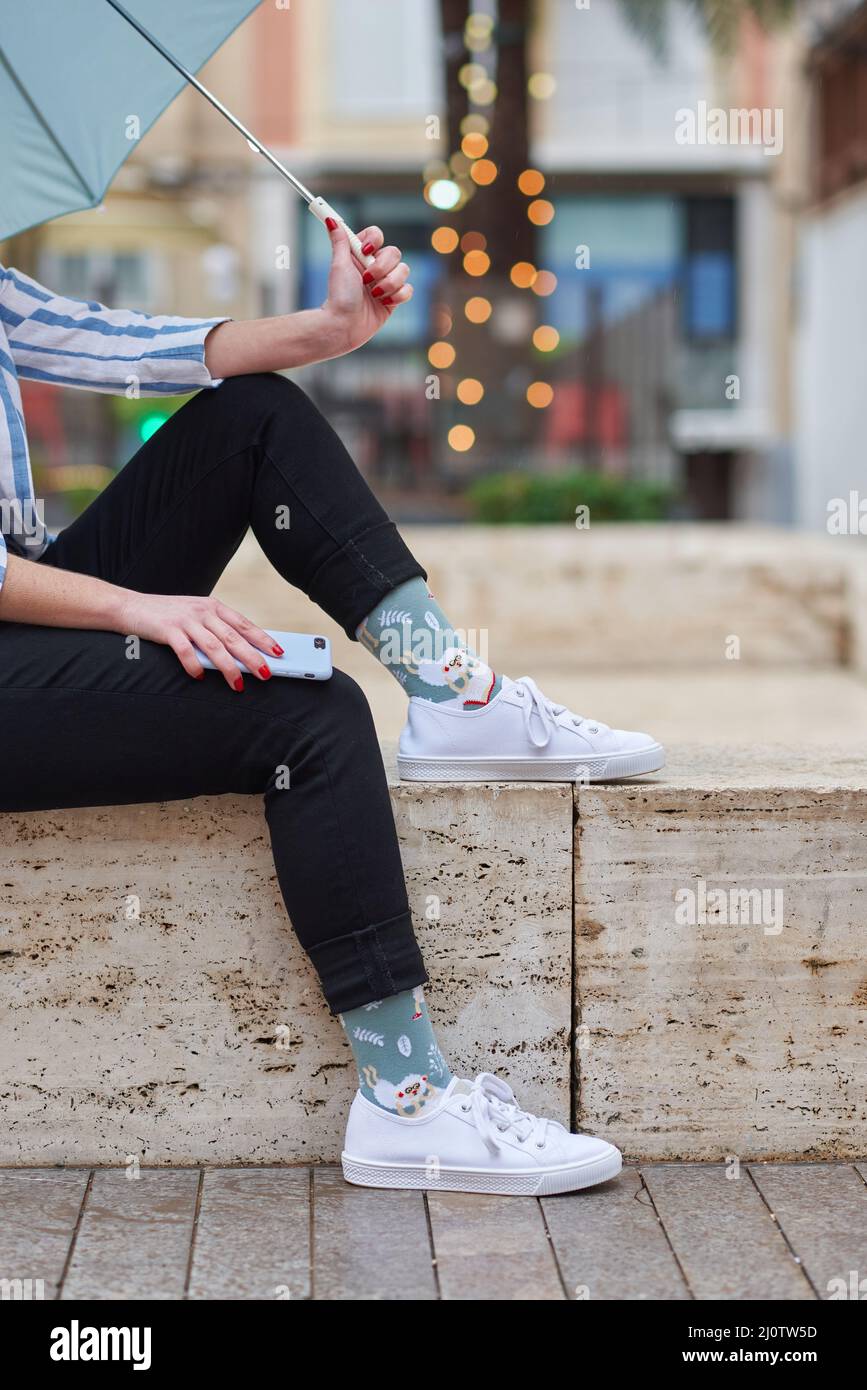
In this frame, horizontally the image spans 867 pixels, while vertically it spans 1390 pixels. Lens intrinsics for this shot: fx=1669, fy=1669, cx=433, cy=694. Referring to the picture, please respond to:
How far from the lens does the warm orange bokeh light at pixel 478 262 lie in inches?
354

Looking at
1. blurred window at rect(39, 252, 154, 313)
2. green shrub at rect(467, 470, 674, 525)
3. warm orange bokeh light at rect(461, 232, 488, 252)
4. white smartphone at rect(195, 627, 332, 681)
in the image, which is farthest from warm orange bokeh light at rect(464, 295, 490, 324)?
blurred window at rect(39, 252, 154, 313)

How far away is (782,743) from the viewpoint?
107 inches

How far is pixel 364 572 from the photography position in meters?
2.21

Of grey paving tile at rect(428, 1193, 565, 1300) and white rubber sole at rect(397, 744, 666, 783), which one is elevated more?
white rubber sole at rect(397, 744, 666, 783)

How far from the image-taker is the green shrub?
8211 mm

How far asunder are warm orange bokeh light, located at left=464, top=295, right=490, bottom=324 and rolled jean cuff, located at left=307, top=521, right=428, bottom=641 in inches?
271

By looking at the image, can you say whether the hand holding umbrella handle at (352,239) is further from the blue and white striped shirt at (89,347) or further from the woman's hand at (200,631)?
the woman's hand at (200,631)

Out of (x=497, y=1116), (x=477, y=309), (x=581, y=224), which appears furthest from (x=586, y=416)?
(x=497, y=1116)

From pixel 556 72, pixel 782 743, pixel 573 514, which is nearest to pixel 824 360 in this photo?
pixel 556 72

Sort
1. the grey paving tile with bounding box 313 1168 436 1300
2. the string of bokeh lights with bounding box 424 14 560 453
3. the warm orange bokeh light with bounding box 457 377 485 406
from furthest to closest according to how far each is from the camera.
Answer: the warm orange bokeh light with bounding box 457 377 485 406
the string of bokeh lights with bounding box 424 14 560 453
the grey paving tile with bounding box 313 1168 436 1300

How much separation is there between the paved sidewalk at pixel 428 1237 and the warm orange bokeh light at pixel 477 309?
7.07m

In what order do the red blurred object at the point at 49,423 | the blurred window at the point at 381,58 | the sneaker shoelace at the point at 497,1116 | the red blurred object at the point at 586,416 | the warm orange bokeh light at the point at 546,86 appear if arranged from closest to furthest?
1. the sneaker shoelace at the point at 497,1116
2. the red blurred object at the point at 49,423
3. the red blurred object at the point at 586,416
4. the warm orange bokeh light at the point at 546,86
5. the blurred window at the point at 381,58

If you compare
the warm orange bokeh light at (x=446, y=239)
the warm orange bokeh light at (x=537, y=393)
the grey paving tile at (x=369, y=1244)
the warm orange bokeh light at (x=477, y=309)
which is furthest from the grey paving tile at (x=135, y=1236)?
the warm orange bokeh light at (x=537, y=393)

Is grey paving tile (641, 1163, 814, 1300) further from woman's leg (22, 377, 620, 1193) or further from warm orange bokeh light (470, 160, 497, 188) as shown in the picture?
warm orange bokeh light (470, 160, 497, 188)
